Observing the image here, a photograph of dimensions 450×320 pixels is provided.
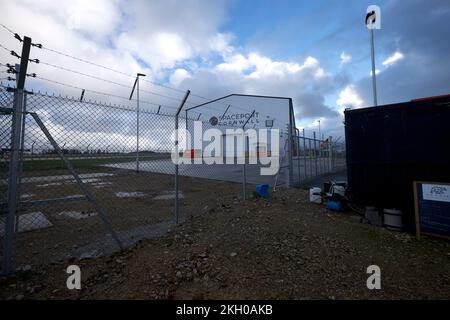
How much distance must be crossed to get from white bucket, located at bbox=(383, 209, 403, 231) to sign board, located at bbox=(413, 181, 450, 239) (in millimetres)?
352

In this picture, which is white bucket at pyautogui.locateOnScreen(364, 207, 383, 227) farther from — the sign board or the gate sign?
the gate sign

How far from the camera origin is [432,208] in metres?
4.51

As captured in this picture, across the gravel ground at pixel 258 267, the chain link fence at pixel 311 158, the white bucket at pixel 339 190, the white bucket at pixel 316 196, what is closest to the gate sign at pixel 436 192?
the gravel ground at pixel 258 267

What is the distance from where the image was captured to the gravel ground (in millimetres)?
2730

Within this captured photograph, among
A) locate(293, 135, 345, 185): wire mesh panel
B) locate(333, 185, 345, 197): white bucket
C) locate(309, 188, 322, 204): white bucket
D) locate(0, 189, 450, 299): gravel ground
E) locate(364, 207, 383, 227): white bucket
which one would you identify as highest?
locate(293, 135, 345, 185): wire mesh panel

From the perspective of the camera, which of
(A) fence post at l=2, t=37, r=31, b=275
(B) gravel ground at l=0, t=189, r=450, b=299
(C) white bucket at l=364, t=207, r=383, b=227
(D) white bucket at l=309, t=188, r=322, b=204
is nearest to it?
(B) gravel ground at l=0, t=189, r=450, b=299

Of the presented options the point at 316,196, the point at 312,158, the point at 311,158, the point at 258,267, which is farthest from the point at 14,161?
the point at 312,158

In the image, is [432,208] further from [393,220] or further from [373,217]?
[373,217]

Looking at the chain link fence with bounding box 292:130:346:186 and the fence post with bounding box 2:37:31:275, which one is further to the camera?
the chain link fence with bounding box 292:130:346:186

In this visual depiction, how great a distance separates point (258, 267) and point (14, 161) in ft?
11.0

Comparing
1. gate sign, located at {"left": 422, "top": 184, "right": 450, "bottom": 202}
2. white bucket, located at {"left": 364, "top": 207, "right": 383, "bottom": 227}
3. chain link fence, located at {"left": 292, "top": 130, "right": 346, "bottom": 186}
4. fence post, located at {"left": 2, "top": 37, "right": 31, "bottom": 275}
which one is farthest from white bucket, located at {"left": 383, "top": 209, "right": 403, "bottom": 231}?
fence post, located at {"left": 2, "top": 37, "right": 31, "bottom": 275}
